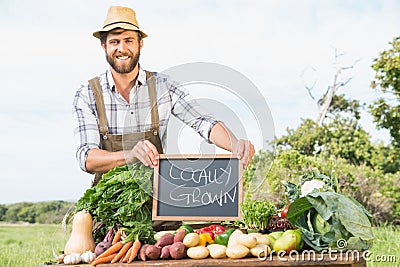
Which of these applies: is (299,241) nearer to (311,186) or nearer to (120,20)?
(311,186)

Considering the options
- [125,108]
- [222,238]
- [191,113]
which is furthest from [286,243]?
[125,108]

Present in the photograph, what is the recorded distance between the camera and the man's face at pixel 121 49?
3.70 meters

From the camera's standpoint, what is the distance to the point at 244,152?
2.90 m

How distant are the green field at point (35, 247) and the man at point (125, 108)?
3.10 metres

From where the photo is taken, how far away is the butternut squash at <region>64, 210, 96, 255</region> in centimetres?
268

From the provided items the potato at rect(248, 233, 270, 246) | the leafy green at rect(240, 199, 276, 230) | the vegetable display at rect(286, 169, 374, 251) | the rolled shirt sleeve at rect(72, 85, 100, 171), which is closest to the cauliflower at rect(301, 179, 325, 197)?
the vegetable display at rect(286, 169, 374, 251)

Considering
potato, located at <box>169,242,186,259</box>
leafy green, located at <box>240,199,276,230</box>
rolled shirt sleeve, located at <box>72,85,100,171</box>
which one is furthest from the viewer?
rolled shirt sleeve, located at <box>72,85,100,171</box>

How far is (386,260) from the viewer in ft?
22.5

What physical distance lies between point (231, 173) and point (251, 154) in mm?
152

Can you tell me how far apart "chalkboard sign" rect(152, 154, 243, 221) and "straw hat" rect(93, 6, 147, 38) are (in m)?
1.25

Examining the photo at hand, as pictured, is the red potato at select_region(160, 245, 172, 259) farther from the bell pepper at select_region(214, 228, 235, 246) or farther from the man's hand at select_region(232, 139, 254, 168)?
the man's hand at select_region(232, 139, 254, 168)

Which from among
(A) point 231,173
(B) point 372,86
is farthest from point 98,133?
(B) point 372,86

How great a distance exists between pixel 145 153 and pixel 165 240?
498 mm

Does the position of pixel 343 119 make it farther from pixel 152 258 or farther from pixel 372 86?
pixel 152 258
